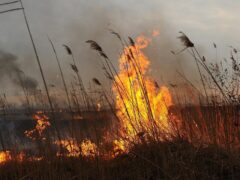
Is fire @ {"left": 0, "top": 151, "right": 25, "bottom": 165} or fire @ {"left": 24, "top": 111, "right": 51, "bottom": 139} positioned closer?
fire @ {"left": 0, "top": 151, "right": 25, "bottom": 165}

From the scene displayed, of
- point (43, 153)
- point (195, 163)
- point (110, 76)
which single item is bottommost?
point (195, 163)

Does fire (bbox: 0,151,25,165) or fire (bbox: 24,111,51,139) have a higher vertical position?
fire (bbox: 24,111,51,139)

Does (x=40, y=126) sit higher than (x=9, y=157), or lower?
higher

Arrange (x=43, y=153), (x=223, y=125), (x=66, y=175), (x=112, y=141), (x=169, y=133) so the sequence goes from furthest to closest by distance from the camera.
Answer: (x=112, y=141) → (x=169, y=133) → (x=223, y=125) → (x=43, y=153) → (x=66, y=175)

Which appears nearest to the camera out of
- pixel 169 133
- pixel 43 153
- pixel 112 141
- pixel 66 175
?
pixel 66 175

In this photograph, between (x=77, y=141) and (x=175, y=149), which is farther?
(x=175, y=149)

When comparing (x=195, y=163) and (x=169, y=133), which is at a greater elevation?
(x=169, y=133)

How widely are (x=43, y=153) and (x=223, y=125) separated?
2.09 m

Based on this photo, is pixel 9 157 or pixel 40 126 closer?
pixel 40 126

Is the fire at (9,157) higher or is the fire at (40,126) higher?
the fire at (40,126)

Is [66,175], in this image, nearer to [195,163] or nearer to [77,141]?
[77,141]

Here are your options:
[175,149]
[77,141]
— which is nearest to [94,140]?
[77,141]

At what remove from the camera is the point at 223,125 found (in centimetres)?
580

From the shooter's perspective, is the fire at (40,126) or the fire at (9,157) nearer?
the fire at (9,157)
